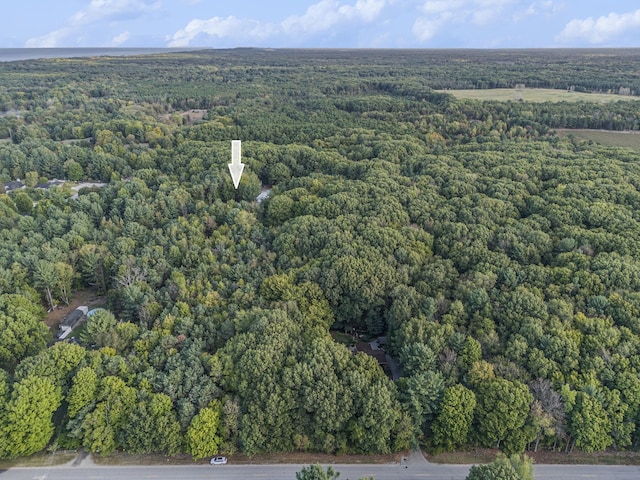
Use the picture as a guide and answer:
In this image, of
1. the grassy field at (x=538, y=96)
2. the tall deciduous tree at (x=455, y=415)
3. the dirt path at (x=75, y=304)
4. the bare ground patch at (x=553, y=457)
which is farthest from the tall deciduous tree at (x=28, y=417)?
the grassy field at (x=538, y=96)

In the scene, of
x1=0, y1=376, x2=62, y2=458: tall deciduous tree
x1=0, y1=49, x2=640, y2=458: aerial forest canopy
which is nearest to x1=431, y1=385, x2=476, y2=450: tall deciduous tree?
x1=0, y1=49, x2=640, y2=458: aerial forest canopy

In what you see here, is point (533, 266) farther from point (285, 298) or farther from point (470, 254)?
point (285, 298)

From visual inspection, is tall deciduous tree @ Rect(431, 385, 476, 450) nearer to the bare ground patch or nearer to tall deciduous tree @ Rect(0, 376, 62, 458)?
the bare ground patch

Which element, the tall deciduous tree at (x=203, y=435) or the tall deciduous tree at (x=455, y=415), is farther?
the tall deciduous tree at (x=455, y=415)

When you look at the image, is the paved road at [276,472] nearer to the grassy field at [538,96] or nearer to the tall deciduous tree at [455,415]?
the tall deciduous tree at [455,415]


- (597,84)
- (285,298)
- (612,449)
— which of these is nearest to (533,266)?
(612,449)

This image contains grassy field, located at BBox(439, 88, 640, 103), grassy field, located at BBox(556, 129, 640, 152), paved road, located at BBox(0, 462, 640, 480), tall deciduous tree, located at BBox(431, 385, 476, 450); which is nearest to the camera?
paved road, located at BBox(0, 462, 640, 480)

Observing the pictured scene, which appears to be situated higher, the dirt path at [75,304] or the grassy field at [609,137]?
the grassy field at [609,137]
